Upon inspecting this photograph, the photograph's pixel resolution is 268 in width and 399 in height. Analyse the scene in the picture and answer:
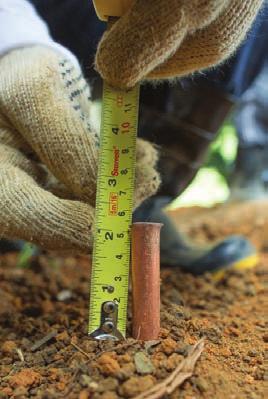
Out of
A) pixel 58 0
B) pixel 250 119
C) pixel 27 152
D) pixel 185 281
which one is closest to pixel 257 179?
pixel 250 119

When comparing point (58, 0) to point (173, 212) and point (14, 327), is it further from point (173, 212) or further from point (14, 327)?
point (173, 212)

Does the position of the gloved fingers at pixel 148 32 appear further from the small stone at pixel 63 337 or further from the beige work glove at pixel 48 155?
the small stone at pixel 63 337

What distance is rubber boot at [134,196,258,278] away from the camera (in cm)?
202

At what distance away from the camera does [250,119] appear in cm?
391

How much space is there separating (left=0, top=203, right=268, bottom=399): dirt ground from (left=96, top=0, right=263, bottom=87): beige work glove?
1.82 ft

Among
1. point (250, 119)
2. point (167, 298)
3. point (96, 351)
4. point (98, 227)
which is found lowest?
point (96, 351)

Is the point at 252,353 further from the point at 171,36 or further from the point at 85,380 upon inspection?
the point at 171,36

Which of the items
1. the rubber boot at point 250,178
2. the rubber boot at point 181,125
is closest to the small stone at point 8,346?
the rubber boot at point 181,125

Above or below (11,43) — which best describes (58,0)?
above

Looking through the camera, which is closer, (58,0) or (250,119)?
(58,0)

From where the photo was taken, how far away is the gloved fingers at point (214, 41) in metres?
1.07

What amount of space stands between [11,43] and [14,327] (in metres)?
0.74

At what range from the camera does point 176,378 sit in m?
0.93

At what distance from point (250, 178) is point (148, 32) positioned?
367 cm
